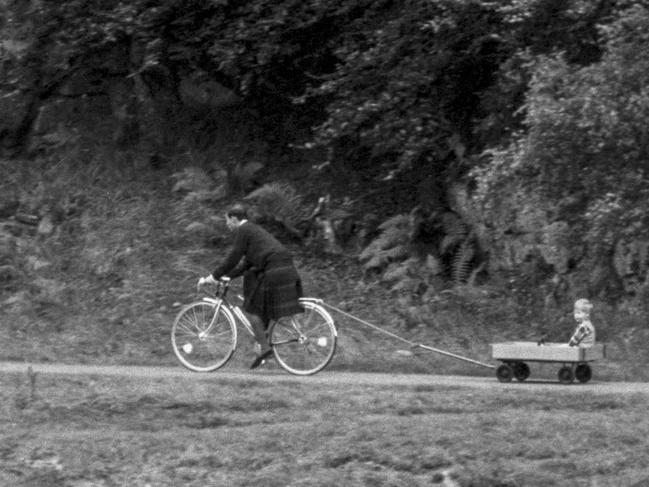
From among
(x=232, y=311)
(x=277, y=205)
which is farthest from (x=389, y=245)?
(x=232, y=311)

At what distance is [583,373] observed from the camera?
15.3 metres

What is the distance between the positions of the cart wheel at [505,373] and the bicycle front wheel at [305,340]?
177 cm

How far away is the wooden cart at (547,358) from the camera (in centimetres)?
1502

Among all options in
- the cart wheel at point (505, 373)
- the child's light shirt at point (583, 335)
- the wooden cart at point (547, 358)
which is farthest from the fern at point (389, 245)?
the child's light shirt at point (583, 335)

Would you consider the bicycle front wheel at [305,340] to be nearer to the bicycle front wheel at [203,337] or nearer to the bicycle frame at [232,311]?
the bicycle frame at [232,311]

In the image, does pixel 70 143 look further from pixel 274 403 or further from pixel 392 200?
pixel 274 403

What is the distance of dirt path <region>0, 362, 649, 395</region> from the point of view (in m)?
14.3

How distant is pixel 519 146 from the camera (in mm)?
16094

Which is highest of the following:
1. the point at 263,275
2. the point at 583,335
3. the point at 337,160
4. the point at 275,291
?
the point at 337,160

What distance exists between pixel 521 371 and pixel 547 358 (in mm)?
513

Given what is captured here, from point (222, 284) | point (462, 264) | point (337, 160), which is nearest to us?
point (222, 284)

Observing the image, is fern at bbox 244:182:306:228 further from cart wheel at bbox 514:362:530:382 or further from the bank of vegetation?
cart wheel at bbox 514:362:530:382

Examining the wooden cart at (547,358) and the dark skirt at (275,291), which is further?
the dark skirt at (275,291)

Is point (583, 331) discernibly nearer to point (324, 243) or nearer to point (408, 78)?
point (408, 78)
